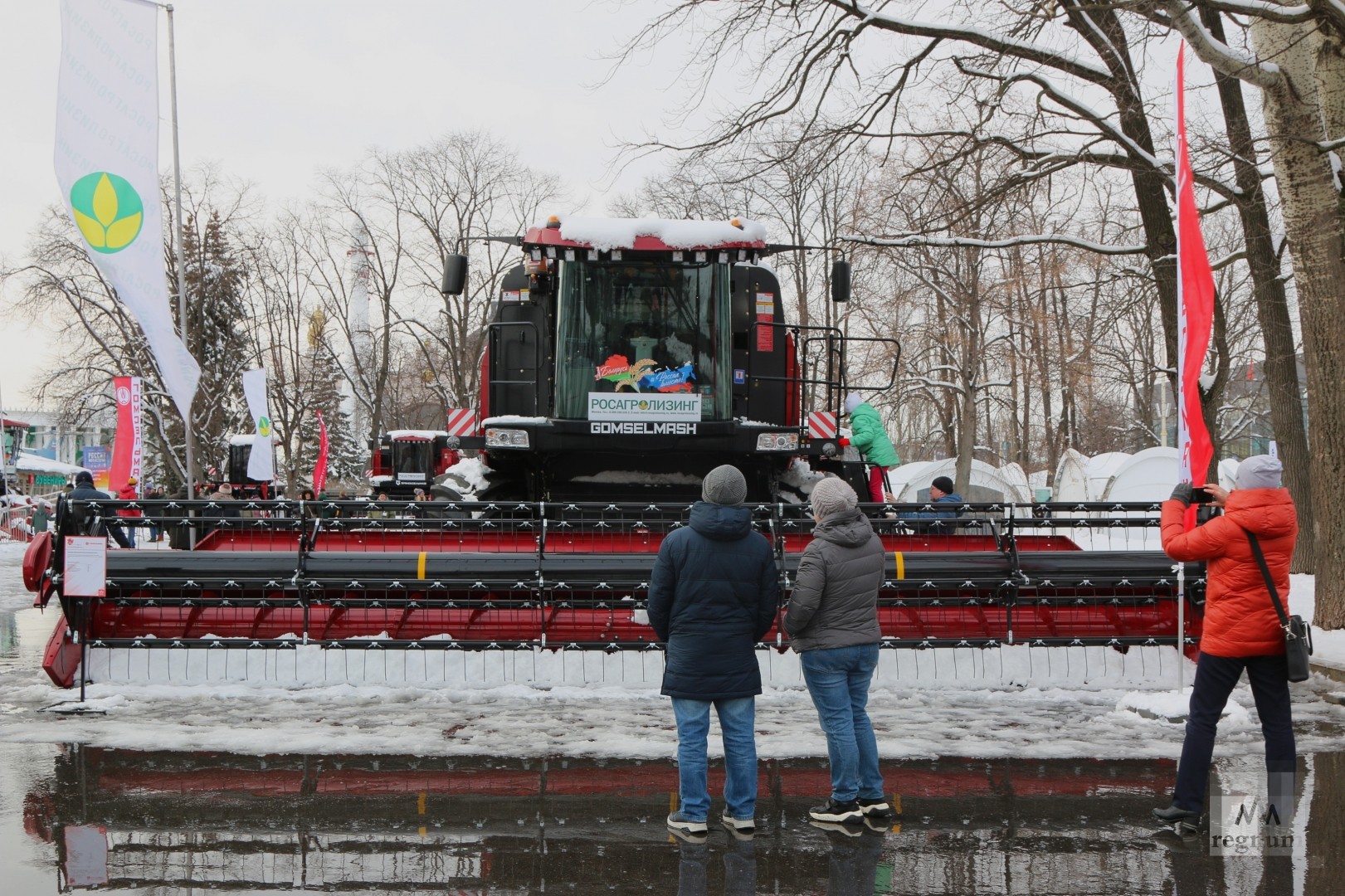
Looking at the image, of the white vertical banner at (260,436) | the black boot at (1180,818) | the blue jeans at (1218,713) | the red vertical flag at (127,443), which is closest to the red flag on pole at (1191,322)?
the blue jeans at (1218,713)

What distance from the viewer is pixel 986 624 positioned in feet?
26.5

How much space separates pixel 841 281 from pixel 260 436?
17.7 m

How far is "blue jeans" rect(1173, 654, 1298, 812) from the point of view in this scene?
5195 millimetres

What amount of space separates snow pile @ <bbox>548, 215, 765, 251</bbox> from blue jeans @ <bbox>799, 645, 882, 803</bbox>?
17.8 ft

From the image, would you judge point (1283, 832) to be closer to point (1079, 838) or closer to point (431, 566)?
point (1079, 838)

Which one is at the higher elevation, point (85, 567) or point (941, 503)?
point (941, 503)

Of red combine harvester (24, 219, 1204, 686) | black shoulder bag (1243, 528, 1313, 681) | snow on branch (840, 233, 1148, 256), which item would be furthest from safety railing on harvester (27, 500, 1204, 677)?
snow on branch (840, 233, 1148, 256)

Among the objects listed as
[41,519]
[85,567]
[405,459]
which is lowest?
[85,567]

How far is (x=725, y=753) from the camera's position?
5.16 metres

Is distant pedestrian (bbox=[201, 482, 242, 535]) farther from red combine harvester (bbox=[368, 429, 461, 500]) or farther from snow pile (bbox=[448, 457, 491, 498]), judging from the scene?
red combine harvester (bbox=[368, 429, 461, 500])

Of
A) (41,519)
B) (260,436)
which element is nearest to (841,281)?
(260,436)

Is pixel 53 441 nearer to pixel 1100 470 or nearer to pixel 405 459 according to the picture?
pixel 405 459

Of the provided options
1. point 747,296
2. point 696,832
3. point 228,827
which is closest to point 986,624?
point 696,832

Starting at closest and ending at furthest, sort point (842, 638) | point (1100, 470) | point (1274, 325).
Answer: point (842, 638), point (1274, 325), point (1100, 470)
